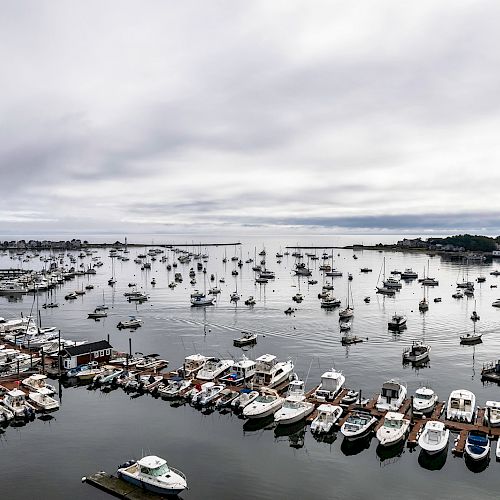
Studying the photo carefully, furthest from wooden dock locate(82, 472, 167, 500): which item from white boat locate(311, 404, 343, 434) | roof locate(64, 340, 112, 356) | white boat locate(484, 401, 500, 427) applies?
white boat locate(484, 401, 500, 427)

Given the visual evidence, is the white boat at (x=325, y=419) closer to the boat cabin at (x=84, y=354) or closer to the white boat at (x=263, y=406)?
the white boat at (x=263, y=406)

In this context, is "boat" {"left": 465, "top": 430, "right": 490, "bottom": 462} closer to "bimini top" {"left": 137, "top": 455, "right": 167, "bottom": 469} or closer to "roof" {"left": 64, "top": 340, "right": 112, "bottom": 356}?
"bimini top" {"left": 137, "top": 455, "right": 167, "bottom": 469}

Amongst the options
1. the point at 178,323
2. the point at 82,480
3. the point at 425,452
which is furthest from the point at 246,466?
the point at 178,323

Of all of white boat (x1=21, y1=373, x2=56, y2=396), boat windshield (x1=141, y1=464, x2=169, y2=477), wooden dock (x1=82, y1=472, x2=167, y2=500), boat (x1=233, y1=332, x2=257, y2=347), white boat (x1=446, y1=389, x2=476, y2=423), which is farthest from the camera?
boat (x1=233, y1=332, x2=257, y2=347)

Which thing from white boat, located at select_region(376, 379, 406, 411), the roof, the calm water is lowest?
the calm water

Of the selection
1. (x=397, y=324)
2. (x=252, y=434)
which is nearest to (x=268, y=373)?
(x=252, y=434)

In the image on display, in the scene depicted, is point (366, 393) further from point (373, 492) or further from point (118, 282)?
point (118, 282)
